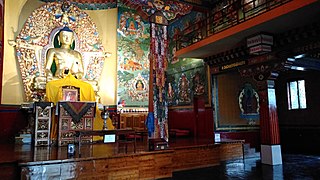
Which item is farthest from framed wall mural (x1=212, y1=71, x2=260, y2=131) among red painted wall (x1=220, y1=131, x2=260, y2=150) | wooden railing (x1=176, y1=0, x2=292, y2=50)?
wooden railing (x1=176, y1=0, x2=292, y2=50)

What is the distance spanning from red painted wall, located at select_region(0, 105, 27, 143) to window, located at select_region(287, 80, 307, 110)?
8973 millimetres

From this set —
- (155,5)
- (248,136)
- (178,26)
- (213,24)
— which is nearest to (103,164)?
(155,5)

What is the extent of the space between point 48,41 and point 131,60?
3090mm

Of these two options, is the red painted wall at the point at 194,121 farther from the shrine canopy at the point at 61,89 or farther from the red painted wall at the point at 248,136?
the shrine canopy at the point at 61,89

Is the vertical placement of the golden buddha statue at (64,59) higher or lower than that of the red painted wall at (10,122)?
higher

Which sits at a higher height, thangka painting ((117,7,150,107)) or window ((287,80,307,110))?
thangka painting ((117,7,150,107))

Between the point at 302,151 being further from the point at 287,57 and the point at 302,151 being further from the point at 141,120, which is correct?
the point at 141,120

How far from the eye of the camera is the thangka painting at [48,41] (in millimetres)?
8922

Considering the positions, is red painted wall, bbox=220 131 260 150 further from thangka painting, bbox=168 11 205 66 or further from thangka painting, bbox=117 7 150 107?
thangka painting, bbox=168 11 205 66

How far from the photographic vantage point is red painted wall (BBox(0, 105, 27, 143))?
8.34 m

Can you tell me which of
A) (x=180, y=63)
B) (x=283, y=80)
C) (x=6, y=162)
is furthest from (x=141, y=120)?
(x=6, y=162)

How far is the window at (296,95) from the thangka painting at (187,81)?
3.04 meters

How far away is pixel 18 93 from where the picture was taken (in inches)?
346

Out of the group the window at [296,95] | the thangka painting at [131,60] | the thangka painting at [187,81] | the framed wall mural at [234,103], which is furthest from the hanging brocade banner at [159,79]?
the window at [296,95]
